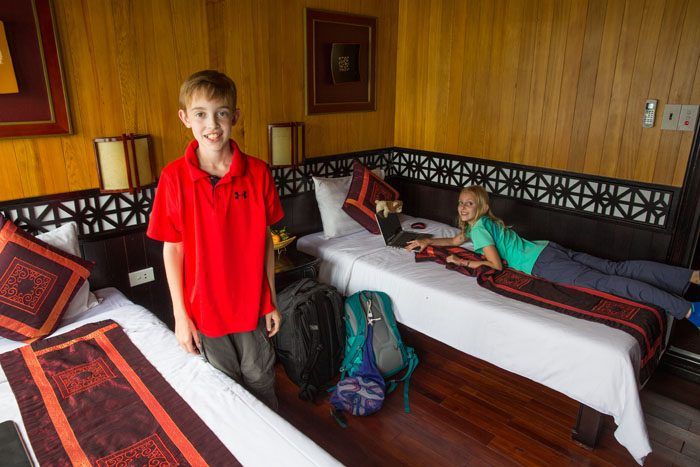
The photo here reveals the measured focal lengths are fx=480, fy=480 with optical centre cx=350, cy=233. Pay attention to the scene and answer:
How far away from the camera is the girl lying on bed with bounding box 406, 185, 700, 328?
2.39 metres

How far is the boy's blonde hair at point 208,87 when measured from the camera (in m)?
1.44

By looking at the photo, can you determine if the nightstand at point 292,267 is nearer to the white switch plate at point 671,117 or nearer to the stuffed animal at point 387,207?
the stuffed animal at point 387,207

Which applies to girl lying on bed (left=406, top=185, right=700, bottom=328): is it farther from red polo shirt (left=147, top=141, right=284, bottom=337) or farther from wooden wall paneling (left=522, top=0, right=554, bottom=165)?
red polo shirt (left=147, top=141, right=284, bottom=337)

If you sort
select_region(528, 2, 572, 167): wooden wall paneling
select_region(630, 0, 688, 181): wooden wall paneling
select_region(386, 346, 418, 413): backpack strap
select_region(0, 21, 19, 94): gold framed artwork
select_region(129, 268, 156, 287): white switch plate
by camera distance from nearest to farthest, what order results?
1. select_region(0, 21, 19, 94): gold framed artwork
2. select_region(386, 346, 418, 413): backpack strap
3. select_region(630, 0, 688, 181): wooden wall paneling
4. select_region(129, 268, 156, 287): white switch plate
5. select_region(528, 2, 572, 167): wooden wall paneling

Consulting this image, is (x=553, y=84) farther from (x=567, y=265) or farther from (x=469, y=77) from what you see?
(x=567, y=265)

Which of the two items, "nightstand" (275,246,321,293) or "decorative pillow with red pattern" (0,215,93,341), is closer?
"decorative pillow with red pattern" (0,215,93,341)

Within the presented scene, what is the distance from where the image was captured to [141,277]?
9.03 ft

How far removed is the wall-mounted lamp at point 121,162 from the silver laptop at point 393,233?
1.54m

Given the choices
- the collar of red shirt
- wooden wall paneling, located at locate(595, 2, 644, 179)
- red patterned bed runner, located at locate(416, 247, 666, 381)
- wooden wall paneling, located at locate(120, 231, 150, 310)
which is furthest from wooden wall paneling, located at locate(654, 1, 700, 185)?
wooden wall paneling, located at locate(120, 231, 150, 310)

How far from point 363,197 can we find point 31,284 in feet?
6.87

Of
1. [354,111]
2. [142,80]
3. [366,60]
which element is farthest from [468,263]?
[142,80]

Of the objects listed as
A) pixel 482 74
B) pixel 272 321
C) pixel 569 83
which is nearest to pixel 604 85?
pixel 569 83

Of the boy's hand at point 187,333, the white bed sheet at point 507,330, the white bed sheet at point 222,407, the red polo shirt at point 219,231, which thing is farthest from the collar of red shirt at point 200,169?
the white bed sheet at point 507,330

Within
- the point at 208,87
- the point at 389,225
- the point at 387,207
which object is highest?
the point at 208,87
